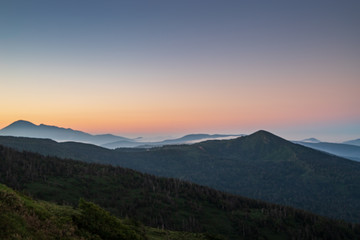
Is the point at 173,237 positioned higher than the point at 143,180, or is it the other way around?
the point at 173,237

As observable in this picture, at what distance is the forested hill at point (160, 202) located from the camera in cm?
7310

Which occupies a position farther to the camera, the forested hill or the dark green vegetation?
the forested hill

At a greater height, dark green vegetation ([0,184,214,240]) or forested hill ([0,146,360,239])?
dark green vegetation ([0,184,214,240])

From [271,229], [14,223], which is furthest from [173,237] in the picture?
[271,229]

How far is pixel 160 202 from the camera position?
8825 centimetres

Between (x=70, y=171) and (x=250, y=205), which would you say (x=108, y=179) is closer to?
(x=70, y=171)

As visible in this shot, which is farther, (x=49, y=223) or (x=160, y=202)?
(x=160, y=202)

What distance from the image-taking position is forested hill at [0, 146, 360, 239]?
7310 cm

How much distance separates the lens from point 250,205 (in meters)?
108

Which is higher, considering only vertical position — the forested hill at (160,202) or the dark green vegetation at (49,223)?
the dark green vegetation at (49,223)

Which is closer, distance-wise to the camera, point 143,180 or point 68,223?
point 68,223

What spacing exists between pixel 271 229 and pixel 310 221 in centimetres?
2938

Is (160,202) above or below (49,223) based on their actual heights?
below

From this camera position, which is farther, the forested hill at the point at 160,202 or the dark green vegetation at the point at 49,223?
the forested hill at the point at 160,202
